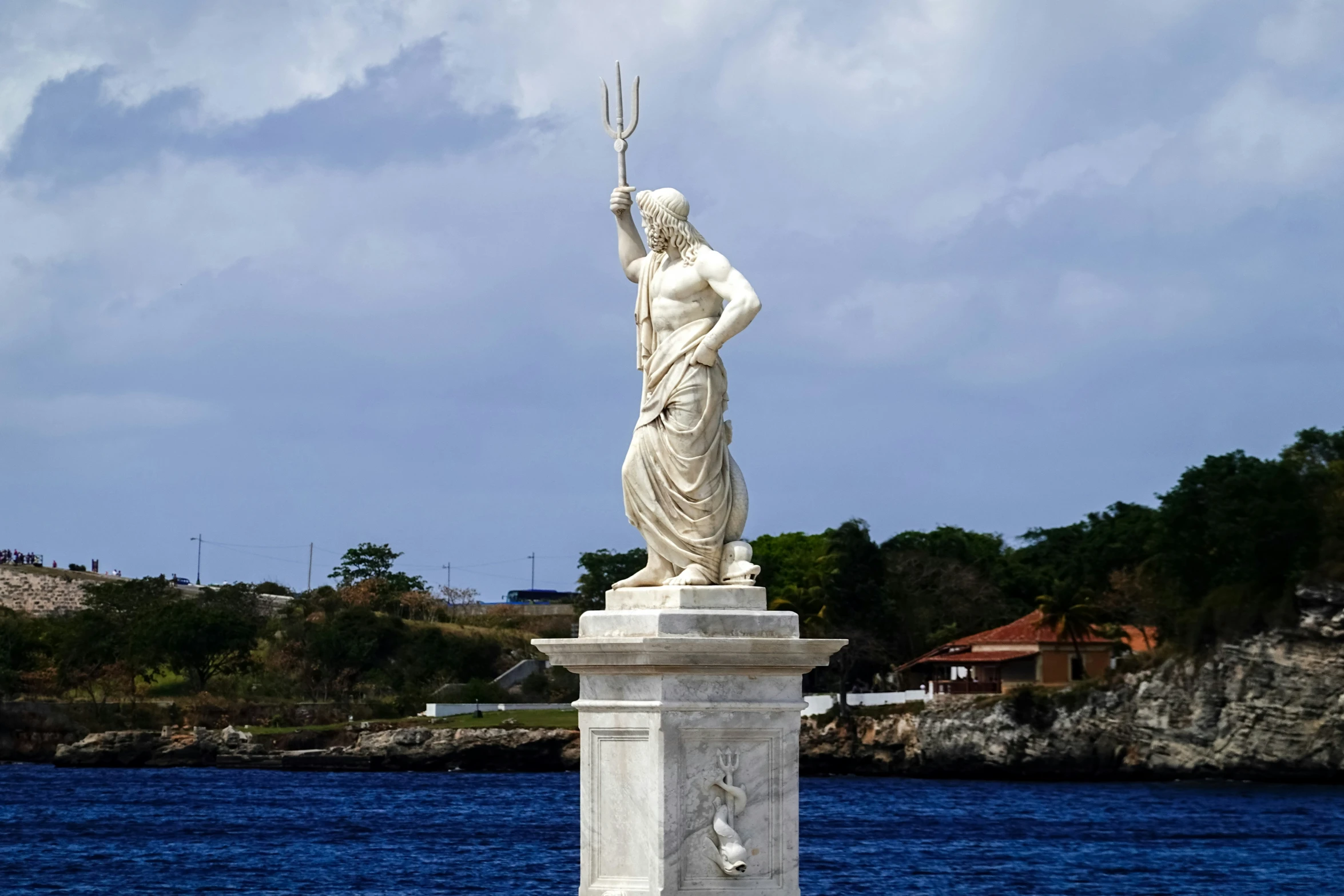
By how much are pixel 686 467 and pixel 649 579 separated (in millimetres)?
641

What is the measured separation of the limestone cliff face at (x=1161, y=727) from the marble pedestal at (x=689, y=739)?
70.6m

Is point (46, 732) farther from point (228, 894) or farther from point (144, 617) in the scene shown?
point (228, 894)

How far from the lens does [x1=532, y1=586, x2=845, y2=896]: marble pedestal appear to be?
10.2 metres

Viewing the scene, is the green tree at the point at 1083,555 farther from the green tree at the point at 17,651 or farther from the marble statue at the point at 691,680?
the marble statue at the point at 691,680

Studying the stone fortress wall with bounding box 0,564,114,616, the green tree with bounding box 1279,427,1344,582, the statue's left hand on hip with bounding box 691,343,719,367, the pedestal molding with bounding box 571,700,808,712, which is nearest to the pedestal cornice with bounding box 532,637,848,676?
the pedestal molding with bounding box 571,700,808,712

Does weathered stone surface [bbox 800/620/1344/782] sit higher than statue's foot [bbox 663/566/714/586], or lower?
higher

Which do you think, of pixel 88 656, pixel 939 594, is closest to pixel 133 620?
pixel 88 656

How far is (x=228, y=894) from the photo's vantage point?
48.4m

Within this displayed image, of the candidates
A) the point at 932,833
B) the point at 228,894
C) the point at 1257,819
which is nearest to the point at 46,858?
the point at 228,894

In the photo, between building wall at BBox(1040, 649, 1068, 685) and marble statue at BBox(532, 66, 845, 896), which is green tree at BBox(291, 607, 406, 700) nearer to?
building wall at BBox(1040, 649, 1068, 685)

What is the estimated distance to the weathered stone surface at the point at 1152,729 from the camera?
79.2 metres

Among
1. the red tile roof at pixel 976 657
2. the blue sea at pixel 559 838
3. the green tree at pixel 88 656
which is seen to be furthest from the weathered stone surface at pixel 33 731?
the red tile roof at pixel 976 657

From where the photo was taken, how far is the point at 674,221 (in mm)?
11094

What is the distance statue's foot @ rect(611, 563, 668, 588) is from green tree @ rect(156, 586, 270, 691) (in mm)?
100105
